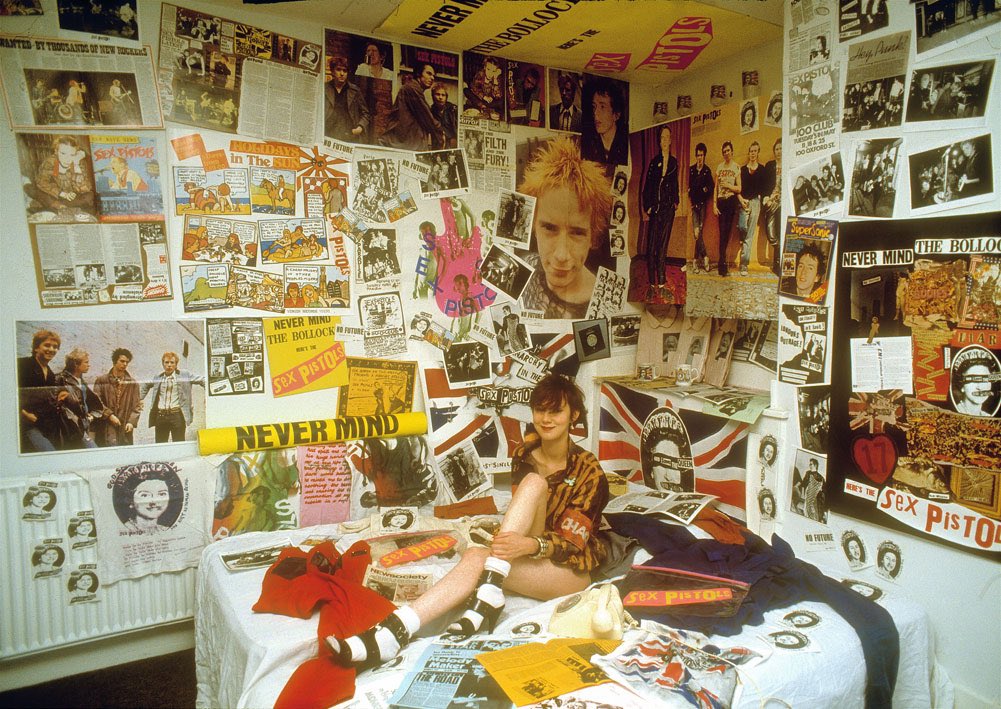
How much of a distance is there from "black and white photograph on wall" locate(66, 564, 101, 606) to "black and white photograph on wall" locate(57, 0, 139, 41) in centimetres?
196

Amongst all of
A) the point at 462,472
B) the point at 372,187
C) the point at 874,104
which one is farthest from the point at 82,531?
the point at 874,104

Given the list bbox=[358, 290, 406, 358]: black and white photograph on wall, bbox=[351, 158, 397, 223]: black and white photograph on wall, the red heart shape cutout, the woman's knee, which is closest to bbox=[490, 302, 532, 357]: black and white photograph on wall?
bbox=[358, 290, 406, 358]: black and white photograph on wall

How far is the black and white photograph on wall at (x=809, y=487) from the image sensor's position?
7.79 feet

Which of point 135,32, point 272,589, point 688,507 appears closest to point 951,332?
point 688,507

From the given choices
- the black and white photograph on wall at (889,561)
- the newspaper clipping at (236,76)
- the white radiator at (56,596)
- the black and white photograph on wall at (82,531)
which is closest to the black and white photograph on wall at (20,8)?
the newspaper clipping at (236,76)

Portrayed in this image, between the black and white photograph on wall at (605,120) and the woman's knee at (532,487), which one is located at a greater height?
the black and white photograph on wall at (605,120)

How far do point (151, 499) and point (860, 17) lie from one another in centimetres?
303

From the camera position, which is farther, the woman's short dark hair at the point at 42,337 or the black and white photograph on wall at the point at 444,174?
the black and white photograph on wall at the point at 444,174

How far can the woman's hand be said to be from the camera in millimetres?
2162

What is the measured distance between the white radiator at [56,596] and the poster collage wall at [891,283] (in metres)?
2.44

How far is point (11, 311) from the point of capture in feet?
7.89

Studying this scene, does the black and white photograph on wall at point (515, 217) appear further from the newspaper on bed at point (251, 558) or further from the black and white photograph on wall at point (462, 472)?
the newspaper on bed at point (251, 558)

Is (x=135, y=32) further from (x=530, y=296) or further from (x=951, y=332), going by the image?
(x=951, y=332)

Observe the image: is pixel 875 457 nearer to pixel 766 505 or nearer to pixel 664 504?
pixel 766 505
